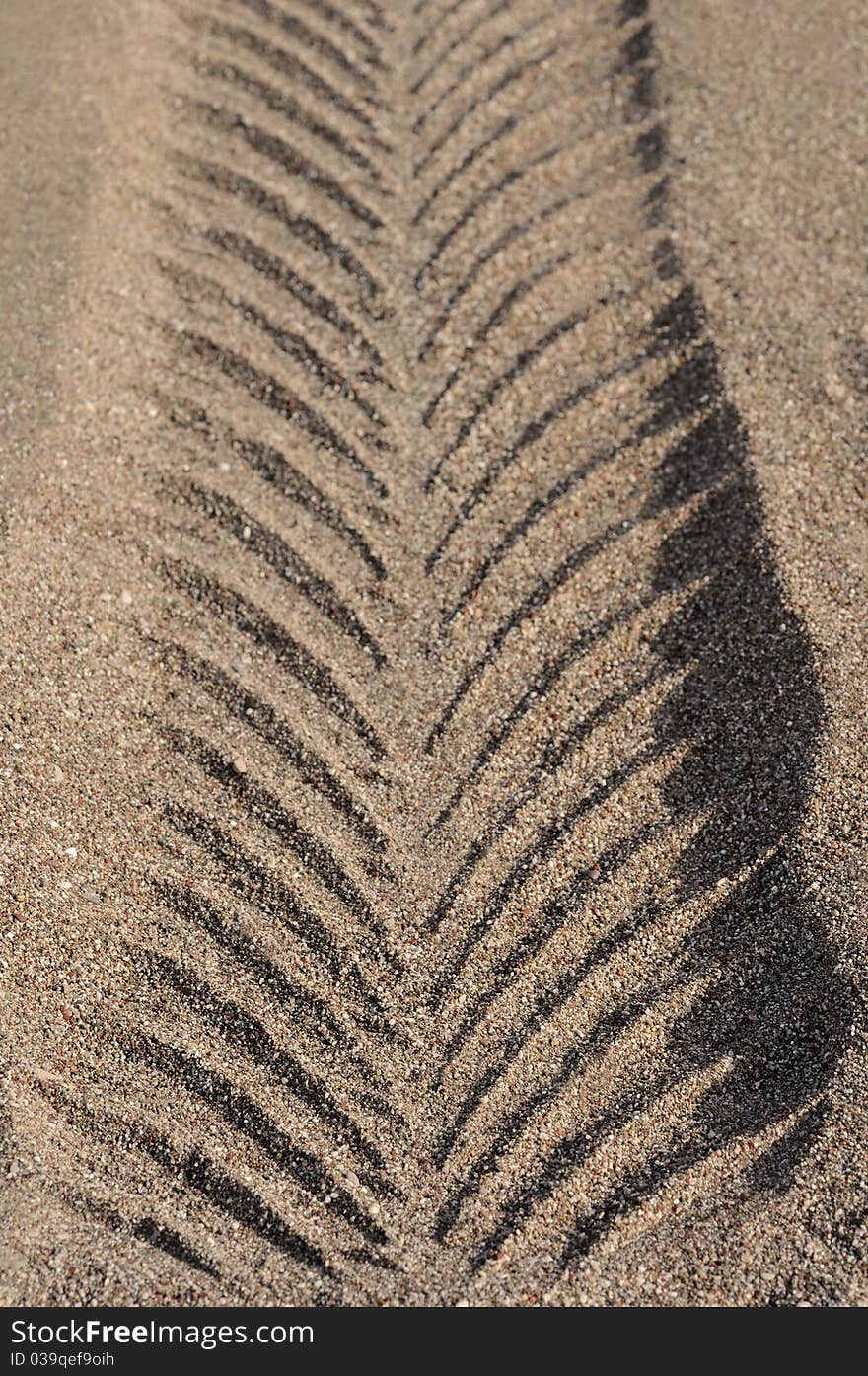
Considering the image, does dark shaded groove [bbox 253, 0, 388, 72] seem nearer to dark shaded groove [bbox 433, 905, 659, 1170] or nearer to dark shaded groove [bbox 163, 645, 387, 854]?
dark shaded groove [bbox 163, 645, 387, 854]

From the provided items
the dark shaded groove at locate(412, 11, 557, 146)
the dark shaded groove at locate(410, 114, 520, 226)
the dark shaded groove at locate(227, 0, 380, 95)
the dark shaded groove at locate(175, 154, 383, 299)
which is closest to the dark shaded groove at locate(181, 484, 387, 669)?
the dark shaded groove at locate(175, 154, 383, 299)

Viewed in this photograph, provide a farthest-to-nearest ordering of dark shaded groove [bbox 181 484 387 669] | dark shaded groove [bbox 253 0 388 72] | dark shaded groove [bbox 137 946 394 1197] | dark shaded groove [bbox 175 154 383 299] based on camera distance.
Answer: dark shaded groove [bbox 253 0 388 72] → dark shaded groove [bbox 175 154 383 299] → dark shaded groove [bbox 181 484 387 669] → dark shaded groove [bbox 137 946 394 1197]

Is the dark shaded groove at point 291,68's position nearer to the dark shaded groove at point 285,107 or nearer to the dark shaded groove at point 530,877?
the dark shaded groove at point 285,107

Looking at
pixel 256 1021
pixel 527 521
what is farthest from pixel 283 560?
pixel 256 1021

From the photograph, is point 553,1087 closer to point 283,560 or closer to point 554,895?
point 554,895

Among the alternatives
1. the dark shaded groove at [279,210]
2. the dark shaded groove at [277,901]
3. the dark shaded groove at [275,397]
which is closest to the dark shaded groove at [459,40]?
the dark shaded groove at [279,210]

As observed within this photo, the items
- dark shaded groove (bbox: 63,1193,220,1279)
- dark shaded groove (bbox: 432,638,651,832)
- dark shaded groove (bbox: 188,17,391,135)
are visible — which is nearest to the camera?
dark shaded groove (bbox: 63,1193,220,1279)
